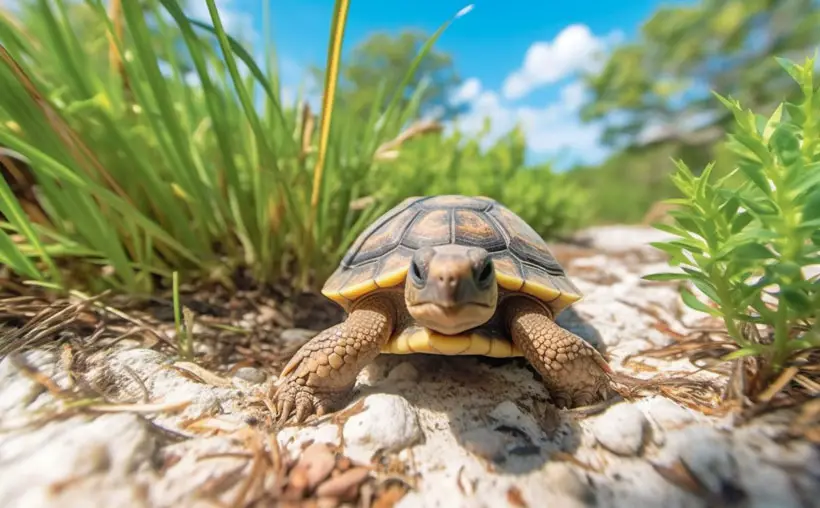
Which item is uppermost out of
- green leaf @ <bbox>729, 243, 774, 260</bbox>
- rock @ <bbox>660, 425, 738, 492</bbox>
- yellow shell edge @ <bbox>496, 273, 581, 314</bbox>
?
green leaf @ <bbox>729, 243, 774, 260</bbox>

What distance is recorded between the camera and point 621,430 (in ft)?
2.65

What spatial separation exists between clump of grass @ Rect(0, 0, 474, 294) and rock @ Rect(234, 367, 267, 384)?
48 cm

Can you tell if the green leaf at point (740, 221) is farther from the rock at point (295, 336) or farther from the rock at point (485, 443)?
the rock at point (295, 336)

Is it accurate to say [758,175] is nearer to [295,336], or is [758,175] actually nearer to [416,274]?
[416,274]

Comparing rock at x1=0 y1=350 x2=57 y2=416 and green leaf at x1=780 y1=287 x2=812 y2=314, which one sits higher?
green leaf at x1=780 y1=287 x2=812 y2=314

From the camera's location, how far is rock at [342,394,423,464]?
0.80 meters

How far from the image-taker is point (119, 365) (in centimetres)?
102

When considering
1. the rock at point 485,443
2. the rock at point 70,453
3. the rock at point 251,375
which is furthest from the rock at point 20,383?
the rock at point 485,443

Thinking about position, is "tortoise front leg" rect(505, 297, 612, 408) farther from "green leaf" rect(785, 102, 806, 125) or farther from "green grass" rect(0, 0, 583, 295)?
Answer: "green grass" rect(0, 0, 583, 295)

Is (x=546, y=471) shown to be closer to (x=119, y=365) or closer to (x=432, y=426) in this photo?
(x=432, y=426)

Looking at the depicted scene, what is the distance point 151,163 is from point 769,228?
1904mm

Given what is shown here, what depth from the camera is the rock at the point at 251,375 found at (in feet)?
3.71

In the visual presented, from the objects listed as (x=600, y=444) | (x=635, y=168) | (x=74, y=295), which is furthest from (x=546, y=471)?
(x=635, y=168)

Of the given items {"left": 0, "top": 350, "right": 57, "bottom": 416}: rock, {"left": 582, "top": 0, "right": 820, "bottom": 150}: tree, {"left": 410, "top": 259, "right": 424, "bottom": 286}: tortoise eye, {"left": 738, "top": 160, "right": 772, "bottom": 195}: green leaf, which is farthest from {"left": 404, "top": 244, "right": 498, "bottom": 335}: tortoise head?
{"left": 582, "top": 0, "right": 820, "bottom": 150}: tree
